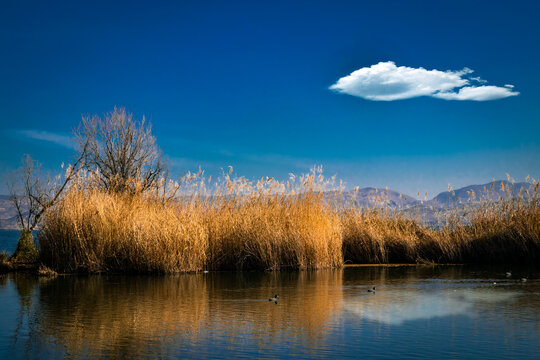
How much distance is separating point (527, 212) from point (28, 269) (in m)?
11.9

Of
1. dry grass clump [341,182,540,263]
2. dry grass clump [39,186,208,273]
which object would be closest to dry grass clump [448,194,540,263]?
dry grass clump [341,182,540,263]

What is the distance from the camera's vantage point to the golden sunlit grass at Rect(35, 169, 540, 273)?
10.1 m

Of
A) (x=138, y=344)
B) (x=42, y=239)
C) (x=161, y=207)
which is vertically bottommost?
(x=138, y=344)

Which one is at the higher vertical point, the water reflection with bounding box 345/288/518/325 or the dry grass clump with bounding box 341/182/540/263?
the dry grass clump with bounding box 341/182/540/263

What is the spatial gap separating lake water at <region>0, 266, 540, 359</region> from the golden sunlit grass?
5.22 ft

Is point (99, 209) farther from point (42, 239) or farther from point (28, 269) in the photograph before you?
point (28, 269)

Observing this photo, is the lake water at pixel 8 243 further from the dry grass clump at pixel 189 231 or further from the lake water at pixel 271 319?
the lake water at pixel 271 319

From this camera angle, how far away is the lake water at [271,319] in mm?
3988

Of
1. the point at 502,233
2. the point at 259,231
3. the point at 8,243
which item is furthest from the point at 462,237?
the point at 8,243

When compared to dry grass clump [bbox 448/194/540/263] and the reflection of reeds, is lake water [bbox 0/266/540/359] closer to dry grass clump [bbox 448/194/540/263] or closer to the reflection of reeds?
the reflection of reeds

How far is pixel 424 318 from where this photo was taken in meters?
5.17

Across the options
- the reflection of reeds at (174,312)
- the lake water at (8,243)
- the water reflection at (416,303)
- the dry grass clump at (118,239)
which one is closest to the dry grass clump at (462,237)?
the dry grass clump at (118,239)

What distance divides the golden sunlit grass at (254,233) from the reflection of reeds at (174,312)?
135 centimetres

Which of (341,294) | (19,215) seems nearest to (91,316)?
(341,294)
